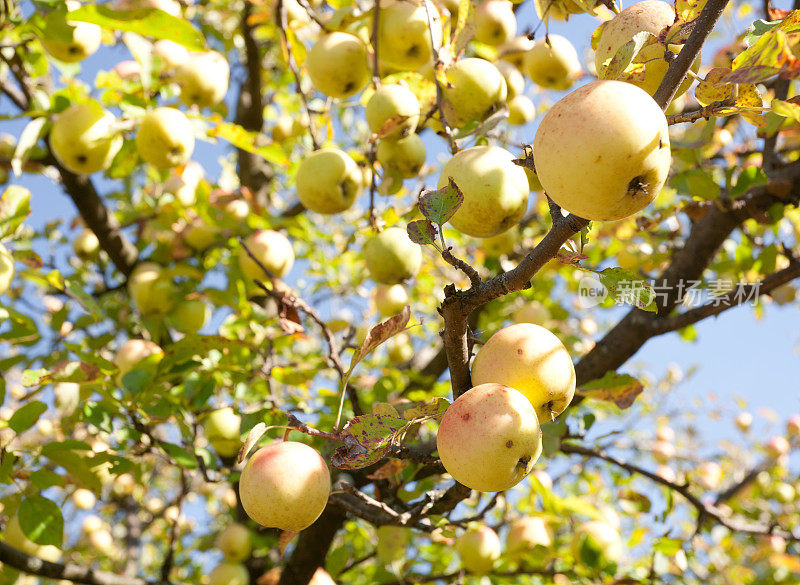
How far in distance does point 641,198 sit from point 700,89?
11.2 inches

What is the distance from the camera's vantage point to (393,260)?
80.6 inches

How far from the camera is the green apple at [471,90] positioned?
1.78 m

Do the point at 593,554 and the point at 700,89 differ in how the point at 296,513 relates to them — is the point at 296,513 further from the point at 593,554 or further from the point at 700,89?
the point at 593,554

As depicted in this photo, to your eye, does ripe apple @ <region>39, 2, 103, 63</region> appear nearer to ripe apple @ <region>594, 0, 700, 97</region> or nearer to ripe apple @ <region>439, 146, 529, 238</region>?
ripe apple @ <region>439, 146, 529, 238</region>

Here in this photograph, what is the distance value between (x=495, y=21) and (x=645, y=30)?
1.32m

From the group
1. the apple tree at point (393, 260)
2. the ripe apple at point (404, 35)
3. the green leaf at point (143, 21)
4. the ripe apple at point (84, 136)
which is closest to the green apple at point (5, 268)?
the apple tree at point (393, 260)

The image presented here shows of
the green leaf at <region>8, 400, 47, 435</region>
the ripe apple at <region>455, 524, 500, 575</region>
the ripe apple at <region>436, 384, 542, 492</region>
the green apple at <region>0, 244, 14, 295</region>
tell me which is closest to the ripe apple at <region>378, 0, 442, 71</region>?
the ripe apple at <region>436, 384, 542, 492</region>

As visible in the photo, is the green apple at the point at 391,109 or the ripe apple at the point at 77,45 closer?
the green apple at the point at 391,109

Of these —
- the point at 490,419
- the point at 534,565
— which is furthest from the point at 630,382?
the point at 534,565

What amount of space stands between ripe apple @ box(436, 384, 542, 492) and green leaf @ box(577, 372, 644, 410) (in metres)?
0.51

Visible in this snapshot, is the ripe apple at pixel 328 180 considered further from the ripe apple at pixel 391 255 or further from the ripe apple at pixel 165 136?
the ripe apple at pixel 165 136

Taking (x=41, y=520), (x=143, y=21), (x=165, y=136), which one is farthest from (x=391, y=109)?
(x=41, y=520)

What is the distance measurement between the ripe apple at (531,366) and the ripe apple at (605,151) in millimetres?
329

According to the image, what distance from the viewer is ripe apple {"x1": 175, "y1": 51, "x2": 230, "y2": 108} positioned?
2723mm
